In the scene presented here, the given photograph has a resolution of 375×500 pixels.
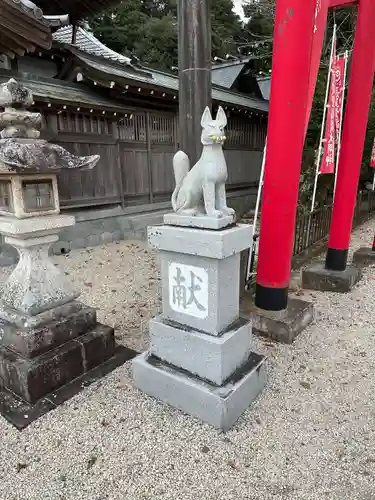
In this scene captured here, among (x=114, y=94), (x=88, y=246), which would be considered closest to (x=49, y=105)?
(x=114, y=94)

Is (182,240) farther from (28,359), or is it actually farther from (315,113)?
(315,113)

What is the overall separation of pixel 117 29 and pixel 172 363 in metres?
23.5

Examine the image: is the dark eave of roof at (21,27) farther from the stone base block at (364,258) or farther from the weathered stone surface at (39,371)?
the stone base block at (364,258)

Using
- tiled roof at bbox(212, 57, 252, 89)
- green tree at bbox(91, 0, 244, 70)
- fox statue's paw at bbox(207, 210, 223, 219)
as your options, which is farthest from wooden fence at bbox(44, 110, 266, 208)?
green tree at bbox(91, 0, 244, 70)

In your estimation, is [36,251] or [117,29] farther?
[117,29]

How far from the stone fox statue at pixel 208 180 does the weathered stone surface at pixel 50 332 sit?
55.5 inches

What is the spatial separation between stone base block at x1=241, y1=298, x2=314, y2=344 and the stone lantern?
1.80m

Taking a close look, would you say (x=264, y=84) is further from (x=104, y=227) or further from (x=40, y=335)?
(x=40, y=335)

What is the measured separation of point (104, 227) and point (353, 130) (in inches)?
221

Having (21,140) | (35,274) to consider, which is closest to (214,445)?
(35,274)

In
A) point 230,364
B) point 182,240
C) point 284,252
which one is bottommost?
point 230,364

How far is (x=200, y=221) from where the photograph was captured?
7.75 ft

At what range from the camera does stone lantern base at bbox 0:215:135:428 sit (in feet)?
8.52

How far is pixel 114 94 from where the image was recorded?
7.49 m
